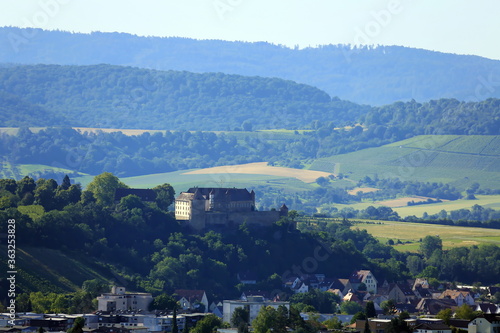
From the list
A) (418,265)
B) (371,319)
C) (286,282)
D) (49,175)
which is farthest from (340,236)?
(49,175)

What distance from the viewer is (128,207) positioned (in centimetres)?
10544

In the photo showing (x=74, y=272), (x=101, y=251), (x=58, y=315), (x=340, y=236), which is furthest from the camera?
(x=340, y=236)

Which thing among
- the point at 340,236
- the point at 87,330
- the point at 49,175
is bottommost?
the point at 87,330

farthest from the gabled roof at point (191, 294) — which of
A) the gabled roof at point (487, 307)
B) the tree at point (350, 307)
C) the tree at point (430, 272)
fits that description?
the tree at point (430, 272)

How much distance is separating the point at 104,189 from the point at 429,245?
3245 centimetres

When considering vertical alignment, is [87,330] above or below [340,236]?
below

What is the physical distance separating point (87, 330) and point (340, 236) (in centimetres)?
5938

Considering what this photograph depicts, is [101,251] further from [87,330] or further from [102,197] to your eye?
[87,330]

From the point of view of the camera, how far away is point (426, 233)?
443 feet

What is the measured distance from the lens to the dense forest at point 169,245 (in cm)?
9612

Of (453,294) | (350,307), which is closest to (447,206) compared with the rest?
(453,294)

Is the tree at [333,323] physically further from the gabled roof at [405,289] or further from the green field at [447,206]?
the green field at [447,206]

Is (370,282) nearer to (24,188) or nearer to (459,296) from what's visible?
(459,296)

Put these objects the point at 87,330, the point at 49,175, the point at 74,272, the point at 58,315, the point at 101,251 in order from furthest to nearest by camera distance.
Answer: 1. the point at 49,175
2. the point at 101,251
3. the point at 74,272
4. the point at 58,315
5. the point at 87,330
